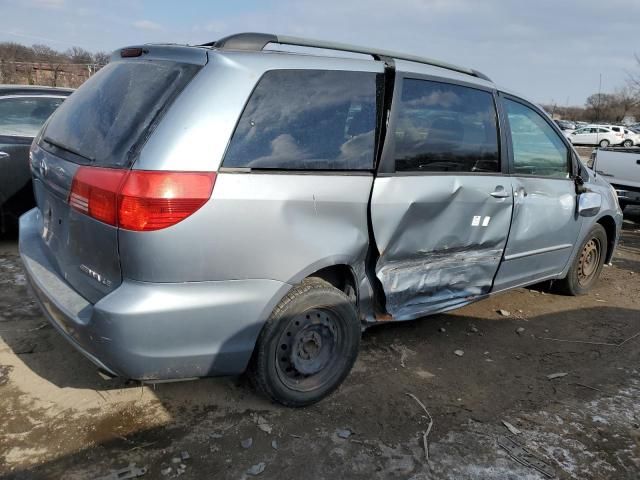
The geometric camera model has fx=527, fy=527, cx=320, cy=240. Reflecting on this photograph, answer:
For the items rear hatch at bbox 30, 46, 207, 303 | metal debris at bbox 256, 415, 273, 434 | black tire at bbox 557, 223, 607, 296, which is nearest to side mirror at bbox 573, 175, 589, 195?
black tire at bbox 557, 223, 607, 296

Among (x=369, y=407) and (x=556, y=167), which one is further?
(x=556, y=167)

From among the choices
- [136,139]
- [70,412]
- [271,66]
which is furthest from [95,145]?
[70,412]

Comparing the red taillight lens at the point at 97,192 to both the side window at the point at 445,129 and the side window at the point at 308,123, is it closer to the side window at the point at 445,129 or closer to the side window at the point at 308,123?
the side window at the point at 308,123

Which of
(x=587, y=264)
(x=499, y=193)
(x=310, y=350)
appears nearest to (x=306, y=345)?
(x=310, y=350)

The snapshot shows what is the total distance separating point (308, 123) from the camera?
2.66 meters

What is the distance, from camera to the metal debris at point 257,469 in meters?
2.40

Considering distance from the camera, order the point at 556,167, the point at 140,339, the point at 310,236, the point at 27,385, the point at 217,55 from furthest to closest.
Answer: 1. the point at 556,167
2. the point at 27,385
3. the point at 310,236
4. the point at 217,55
5. the point at 140,339

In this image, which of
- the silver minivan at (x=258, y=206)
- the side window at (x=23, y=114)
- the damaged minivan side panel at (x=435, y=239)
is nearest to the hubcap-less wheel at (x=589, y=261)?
the damaged minivan side panel at (x=435, y=239)

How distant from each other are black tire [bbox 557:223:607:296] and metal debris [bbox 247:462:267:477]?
362 centimetres

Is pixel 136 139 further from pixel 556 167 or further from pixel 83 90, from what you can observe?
pixel 556 167

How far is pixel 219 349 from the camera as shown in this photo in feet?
8.18

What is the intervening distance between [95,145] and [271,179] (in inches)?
33.7

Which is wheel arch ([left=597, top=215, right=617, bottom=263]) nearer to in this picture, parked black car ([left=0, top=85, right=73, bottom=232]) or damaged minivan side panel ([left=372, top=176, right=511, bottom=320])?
damaged minivan side panel ([left=372, top=176, right=511, bottom=320])

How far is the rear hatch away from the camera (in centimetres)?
230
